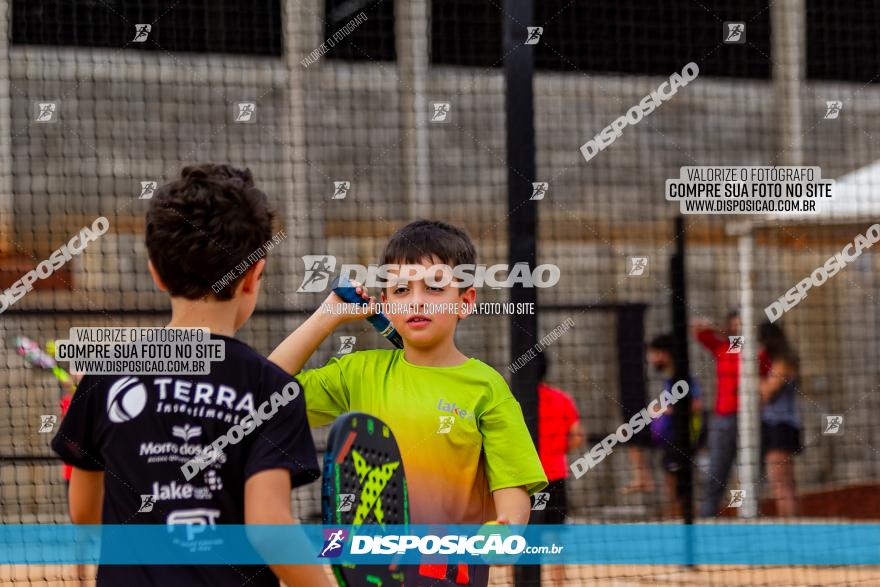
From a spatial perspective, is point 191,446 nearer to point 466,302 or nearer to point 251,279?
point 251,279

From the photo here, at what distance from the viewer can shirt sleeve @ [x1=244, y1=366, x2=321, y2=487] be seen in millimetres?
1905

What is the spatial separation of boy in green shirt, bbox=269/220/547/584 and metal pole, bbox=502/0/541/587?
1.16 metres

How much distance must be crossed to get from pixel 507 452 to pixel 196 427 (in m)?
1.12

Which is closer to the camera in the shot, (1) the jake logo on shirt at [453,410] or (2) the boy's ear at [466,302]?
(1) the jake logo on shirt at [453,410]

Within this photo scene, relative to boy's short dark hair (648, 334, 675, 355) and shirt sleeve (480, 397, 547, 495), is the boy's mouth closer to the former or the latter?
shirt sleeve (480, 397, 547, 495)

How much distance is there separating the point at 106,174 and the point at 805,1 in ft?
23.3

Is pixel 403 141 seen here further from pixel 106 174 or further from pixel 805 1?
pixel 805 1

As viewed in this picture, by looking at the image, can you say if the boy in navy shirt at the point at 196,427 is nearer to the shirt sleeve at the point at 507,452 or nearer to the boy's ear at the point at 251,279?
the boy's ear at the point at 251,279

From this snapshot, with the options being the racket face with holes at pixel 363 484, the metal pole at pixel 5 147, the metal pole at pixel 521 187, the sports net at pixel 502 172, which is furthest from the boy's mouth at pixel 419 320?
the metal pole at pixel 5 147

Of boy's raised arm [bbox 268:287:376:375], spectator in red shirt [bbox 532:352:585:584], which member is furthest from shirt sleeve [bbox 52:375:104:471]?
spectator in red shirt [bbox 532:352:585:584]

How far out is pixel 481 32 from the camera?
10594mm

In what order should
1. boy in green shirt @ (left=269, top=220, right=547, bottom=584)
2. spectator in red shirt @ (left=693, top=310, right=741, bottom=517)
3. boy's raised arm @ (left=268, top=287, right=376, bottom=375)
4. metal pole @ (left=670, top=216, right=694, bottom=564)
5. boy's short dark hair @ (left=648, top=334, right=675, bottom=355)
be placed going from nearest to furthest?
boy's raised arm @ (left=268, top=287, right=376, bottom=375), boy in green shirt @ (left=269, top=220, right=547, bottom=584), metal pole @ (left=670, top=216, right=694, bottom=564), boy's short dark hair @ (left=648, top=334, right=675, bottom=355), spectator in red shirt @ (left=693, top=310, right=741, bottom=517)

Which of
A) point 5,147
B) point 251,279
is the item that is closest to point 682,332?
point 251,279

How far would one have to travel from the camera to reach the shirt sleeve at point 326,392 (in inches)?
116
